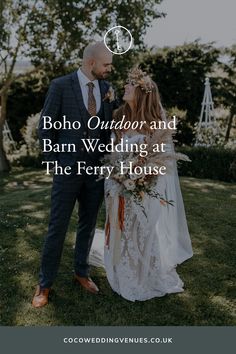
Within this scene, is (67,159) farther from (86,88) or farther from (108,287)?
(108,287)

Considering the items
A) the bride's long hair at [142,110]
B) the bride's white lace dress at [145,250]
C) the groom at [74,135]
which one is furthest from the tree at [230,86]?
the groom at [74,135]

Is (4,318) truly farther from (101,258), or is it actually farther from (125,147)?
(125,147)

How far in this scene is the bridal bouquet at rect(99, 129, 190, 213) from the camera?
3791 mm

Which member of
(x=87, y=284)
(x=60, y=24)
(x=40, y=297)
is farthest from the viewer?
(x=60, y=24)

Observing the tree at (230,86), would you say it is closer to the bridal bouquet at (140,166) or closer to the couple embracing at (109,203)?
the couple embracing at (109,203)

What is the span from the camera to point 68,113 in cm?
377

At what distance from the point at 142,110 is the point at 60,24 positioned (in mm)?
8568

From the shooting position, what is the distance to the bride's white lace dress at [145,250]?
412cm

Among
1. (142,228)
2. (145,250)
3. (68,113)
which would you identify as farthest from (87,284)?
(68,113)

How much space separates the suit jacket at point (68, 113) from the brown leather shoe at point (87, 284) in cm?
122

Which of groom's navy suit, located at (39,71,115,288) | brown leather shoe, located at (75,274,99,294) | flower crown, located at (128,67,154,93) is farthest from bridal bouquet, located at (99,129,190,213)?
brown leather shoe, located at (75,274,99,294)

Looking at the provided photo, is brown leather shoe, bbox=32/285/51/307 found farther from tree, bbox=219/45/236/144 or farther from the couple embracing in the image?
tree, bbox=219/45/236/144

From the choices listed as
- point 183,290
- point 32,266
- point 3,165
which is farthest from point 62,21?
point 183,290

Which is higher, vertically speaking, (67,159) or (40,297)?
(67,159)
